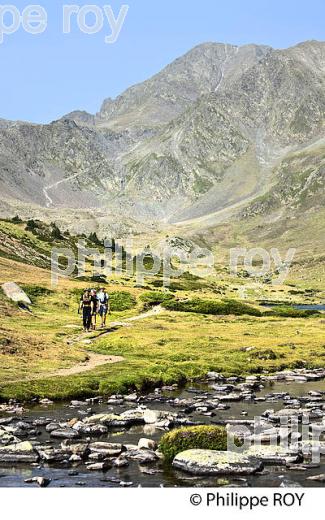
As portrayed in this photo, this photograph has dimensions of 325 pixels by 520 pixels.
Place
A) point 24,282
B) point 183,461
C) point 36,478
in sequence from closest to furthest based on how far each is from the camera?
1. point 36,478
2. point 183,461
3. point 24,282

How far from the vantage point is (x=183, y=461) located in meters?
27.0

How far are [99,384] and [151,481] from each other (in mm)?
21955

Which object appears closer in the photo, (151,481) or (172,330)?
(151,481)

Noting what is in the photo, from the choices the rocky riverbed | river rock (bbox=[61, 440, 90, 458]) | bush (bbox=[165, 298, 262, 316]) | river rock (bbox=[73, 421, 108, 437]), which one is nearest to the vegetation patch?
bush (bbox=[165, 298, 262, 316])

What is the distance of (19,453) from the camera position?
1131 inches

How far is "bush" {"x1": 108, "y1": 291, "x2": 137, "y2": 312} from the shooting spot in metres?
102

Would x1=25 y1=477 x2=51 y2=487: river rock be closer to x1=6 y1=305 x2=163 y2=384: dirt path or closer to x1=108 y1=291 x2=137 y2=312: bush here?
x1=6 y1=305 x2=163 y2=384: dirt path

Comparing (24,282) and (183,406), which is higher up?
(24,282)

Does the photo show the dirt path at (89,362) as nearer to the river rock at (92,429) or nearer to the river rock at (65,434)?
the river rock at (92,429)

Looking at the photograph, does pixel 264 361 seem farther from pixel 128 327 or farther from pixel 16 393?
pixel 16 393

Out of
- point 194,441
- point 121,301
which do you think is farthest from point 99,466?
point 121,301

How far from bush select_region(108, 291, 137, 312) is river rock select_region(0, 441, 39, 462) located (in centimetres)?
7089
